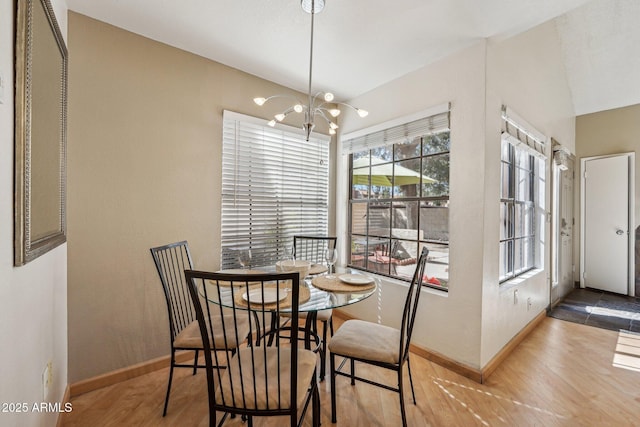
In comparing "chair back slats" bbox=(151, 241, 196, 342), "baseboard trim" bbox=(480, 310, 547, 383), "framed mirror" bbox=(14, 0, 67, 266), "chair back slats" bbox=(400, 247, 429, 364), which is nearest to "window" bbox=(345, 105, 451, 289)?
"baseboard trim" bbox=(480, 310, 547, 383)

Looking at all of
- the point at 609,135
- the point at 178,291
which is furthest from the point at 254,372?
the point at 609,135

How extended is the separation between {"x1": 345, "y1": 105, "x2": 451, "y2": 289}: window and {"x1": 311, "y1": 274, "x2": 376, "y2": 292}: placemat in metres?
1.02

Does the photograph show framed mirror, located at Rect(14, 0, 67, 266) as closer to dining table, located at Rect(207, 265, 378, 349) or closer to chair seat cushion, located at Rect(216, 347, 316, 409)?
dining table, located at Rect(207, 265, 378, 349)

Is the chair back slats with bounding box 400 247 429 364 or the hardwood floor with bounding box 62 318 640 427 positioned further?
the hardwood floor with bounding box 62 318 640 427

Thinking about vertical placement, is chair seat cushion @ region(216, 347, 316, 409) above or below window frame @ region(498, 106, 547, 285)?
below

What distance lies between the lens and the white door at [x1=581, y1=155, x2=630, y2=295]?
418cm

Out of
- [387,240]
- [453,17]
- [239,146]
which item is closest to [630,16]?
[453,17]

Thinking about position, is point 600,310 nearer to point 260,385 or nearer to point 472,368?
point 472,368

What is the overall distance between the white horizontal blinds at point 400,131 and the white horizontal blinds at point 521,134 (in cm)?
50

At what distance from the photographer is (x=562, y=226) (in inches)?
154

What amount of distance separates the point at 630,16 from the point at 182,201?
4.71 meters

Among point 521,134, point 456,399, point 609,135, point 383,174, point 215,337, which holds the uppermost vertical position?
point 609,135

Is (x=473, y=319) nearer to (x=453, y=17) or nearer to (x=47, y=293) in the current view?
(x=453, y=17)

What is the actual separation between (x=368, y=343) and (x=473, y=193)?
4.56 ft
